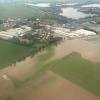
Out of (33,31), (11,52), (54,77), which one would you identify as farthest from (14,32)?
(54,77)

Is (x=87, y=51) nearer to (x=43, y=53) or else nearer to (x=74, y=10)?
(x=43, y=53)

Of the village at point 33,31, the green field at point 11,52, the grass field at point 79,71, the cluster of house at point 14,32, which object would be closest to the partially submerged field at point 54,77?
the grass field at point 79,71

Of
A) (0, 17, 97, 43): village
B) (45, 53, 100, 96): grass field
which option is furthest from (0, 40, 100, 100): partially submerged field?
(0, 17, 97, 43): village

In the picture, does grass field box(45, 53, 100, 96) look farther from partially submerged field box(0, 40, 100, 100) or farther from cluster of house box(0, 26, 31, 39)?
cluster of house box(0, 26, 31, 39)

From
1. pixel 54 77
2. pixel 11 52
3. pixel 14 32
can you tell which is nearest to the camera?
pixel 54 77

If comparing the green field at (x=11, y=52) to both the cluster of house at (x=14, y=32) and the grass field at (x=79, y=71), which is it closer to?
the cluster of house at (x=14, y=32)

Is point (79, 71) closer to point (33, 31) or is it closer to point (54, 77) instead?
point (54, 77)

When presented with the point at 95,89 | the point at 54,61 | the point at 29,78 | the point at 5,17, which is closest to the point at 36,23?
the point at 5,17
